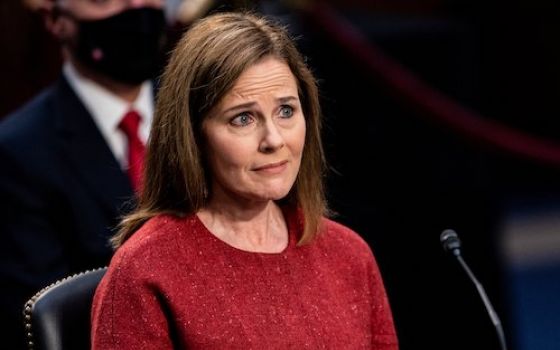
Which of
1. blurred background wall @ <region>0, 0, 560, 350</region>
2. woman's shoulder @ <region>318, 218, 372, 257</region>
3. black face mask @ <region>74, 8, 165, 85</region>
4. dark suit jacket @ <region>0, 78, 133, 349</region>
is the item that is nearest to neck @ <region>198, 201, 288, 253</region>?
woman's shoulder @ <region>318, 218, 372, 257</region>

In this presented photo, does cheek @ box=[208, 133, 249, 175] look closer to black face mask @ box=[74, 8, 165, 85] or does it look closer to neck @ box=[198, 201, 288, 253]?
neck @ box=[198, 201, 288, 253]

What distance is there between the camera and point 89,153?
313cm

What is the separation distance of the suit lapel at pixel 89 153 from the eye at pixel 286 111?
0.94 m

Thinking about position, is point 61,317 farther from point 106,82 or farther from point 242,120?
point 106,82

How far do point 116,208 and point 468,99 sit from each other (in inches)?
142

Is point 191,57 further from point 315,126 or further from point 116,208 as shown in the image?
point 116,208

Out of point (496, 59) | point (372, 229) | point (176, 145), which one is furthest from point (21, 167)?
point (496, 59)

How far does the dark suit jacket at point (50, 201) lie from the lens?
Result: 2.97 metres

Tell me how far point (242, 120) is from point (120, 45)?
49.0 inches

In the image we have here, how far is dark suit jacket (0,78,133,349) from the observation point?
297 centimetres

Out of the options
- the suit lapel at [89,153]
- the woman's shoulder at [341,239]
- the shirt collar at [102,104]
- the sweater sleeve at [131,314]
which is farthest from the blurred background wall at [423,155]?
the sweater sleeve at [131,314]

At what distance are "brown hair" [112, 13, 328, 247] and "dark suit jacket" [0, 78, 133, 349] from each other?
2.40ft

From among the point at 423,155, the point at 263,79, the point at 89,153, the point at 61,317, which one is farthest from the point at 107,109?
the point at 423,155

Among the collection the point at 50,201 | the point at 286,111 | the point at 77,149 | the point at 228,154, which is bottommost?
the point at 50,201
